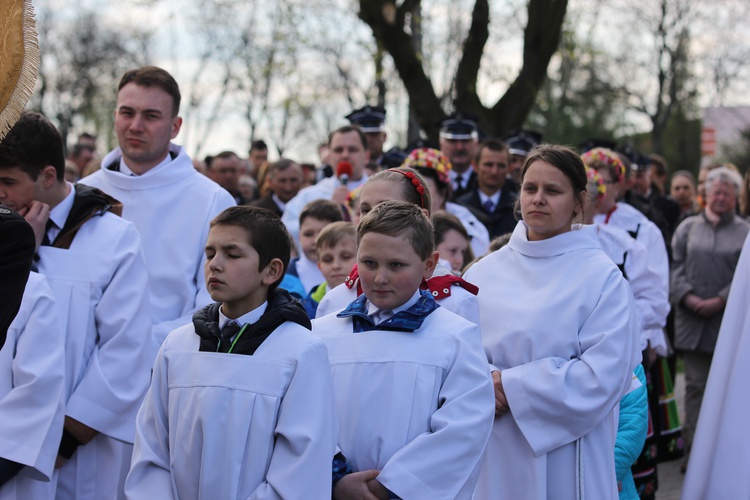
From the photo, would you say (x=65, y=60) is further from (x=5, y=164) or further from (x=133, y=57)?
(x=5, y=164)

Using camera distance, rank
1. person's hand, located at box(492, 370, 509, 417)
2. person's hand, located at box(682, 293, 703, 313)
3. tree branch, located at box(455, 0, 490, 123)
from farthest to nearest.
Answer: tree branch, located at box(455, 0, 490, 123) → person's hand, located at box(682, 293, 703, 313) → person's hand, located at box(492, 370, 509, 417)

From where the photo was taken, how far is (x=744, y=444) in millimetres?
5523

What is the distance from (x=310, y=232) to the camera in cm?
677

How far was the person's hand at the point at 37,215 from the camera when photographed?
4.38 m

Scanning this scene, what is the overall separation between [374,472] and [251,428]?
1.60 feet

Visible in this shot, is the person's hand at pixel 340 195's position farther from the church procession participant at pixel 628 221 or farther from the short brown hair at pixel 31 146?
the short brown hair at pixel 31 146

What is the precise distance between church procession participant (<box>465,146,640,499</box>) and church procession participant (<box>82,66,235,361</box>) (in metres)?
1.46

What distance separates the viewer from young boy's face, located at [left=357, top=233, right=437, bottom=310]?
3.73 m

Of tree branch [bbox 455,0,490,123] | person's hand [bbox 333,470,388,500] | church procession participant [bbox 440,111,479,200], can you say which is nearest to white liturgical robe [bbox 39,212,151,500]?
person's hand [bbox 333,470,388,500]

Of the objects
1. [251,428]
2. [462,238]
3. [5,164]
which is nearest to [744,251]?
[462,238]

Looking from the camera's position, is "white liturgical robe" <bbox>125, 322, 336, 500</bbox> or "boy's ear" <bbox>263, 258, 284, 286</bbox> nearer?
"white liturgical robe" <bbox>125, 322, 336, 500</bbox>

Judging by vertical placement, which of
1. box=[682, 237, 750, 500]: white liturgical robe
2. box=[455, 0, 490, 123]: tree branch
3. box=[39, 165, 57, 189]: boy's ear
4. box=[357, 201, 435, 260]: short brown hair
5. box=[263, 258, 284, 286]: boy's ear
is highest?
box=[455, 0, 490, 123]: tree branch

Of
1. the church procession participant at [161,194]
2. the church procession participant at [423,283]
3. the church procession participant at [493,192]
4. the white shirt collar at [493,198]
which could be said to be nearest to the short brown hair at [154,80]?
the church procession participant at [161,194]

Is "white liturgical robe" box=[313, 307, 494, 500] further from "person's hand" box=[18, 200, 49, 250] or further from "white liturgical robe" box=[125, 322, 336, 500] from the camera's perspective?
"person's hand" box=[18, 200, 49, 250]
